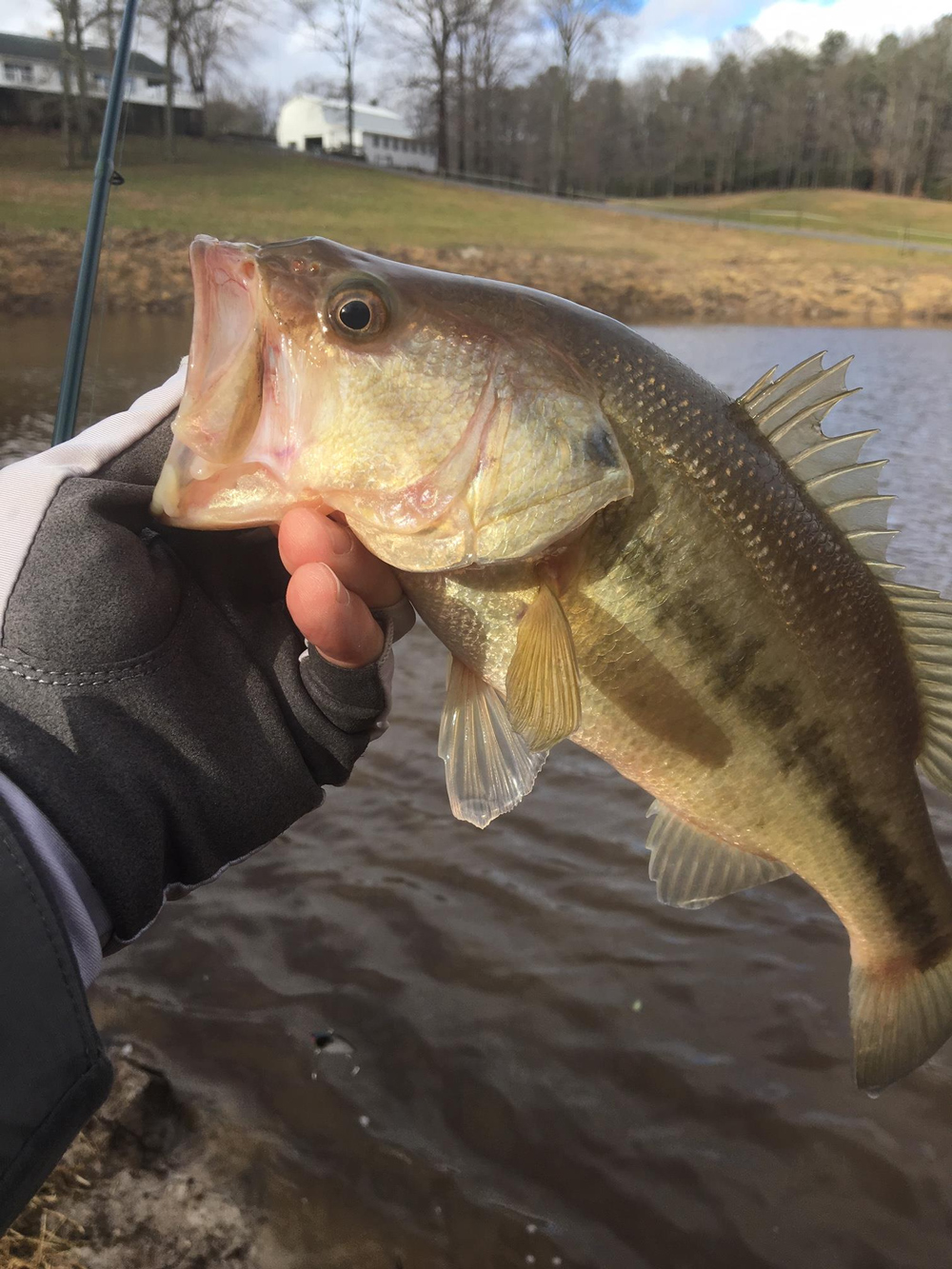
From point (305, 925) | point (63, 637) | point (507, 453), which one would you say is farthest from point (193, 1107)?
point (507, 453)

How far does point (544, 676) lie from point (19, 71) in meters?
67.2

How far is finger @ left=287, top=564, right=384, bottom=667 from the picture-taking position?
68.3 inches

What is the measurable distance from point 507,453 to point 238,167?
47292 mm

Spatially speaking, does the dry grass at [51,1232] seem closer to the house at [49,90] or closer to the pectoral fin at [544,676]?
the pectoral fin at [544,676]

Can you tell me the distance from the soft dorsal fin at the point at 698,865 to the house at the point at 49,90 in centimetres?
5262

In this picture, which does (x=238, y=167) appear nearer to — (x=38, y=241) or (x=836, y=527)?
(x=38, y=241)

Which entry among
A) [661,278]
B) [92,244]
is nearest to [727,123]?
[661,278]

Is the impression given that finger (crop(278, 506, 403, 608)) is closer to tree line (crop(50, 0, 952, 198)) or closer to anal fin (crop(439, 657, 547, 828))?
anal fin (crop(439, 657, 547, 828))

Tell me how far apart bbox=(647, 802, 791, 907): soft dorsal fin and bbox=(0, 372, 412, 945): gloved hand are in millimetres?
766

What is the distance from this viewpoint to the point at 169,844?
2.02 metres

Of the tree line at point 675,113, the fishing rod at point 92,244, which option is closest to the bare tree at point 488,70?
the tree line at point 675,113

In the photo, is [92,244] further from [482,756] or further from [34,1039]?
[34,1039]

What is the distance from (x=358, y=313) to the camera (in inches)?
64.2

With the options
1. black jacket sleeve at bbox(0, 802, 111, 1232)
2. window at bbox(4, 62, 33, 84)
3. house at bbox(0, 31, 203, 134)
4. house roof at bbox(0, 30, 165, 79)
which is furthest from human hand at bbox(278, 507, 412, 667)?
window at bbox(4, 62, 33, 84)
